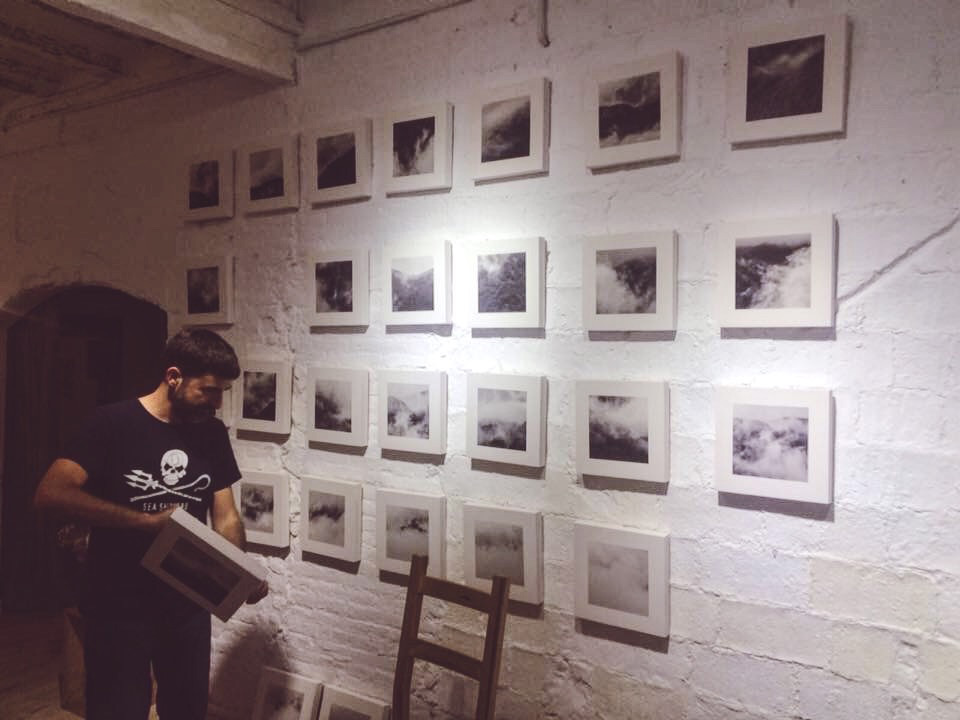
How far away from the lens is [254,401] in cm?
289

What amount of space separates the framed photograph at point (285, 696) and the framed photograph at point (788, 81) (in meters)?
2.36

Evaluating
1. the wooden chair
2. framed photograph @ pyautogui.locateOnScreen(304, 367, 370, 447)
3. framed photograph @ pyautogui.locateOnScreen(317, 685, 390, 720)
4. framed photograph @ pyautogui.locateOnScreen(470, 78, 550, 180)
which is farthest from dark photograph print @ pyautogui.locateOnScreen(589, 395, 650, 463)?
framed photograph @ pyautogui.locateOnScreen(317, 685, 390, 720)

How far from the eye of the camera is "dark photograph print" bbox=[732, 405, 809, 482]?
181cm

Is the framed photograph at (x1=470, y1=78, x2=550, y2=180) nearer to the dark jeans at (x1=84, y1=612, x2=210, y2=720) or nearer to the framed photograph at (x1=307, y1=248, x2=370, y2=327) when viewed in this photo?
the framed photograph at (x1=307, y1=248, x2=370, y2=327)

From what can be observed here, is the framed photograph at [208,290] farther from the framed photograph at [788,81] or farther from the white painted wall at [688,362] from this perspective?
the framed photograph at [788,81]

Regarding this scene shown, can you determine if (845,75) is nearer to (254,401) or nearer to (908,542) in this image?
(908,542)

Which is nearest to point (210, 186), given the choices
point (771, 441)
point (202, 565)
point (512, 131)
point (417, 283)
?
point (417, 283)

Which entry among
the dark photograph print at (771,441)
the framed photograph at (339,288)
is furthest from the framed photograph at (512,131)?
the dark photograph print at (771,441)

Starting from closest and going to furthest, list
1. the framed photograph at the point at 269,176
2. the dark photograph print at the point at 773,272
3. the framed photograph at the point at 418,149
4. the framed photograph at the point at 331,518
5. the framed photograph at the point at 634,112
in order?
the dark photograph print at the point at 773,272 < the framed photograph at the point at 634,112 < the framed photograph at the point at 418,149 < the framed photograph at the point at 331,518 < the framed photograph at the point at 269,176

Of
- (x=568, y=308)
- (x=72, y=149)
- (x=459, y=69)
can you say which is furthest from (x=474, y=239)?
(x=72, y=149)

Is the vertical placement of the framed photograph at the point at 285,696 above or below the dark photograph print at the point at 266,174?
below

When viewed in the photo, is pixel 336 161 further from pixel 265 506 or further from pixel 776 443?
pixel 776 443

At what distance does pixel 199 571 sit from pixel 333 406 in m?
0.76

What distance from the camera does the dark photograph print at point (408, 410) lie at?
2451 mm
